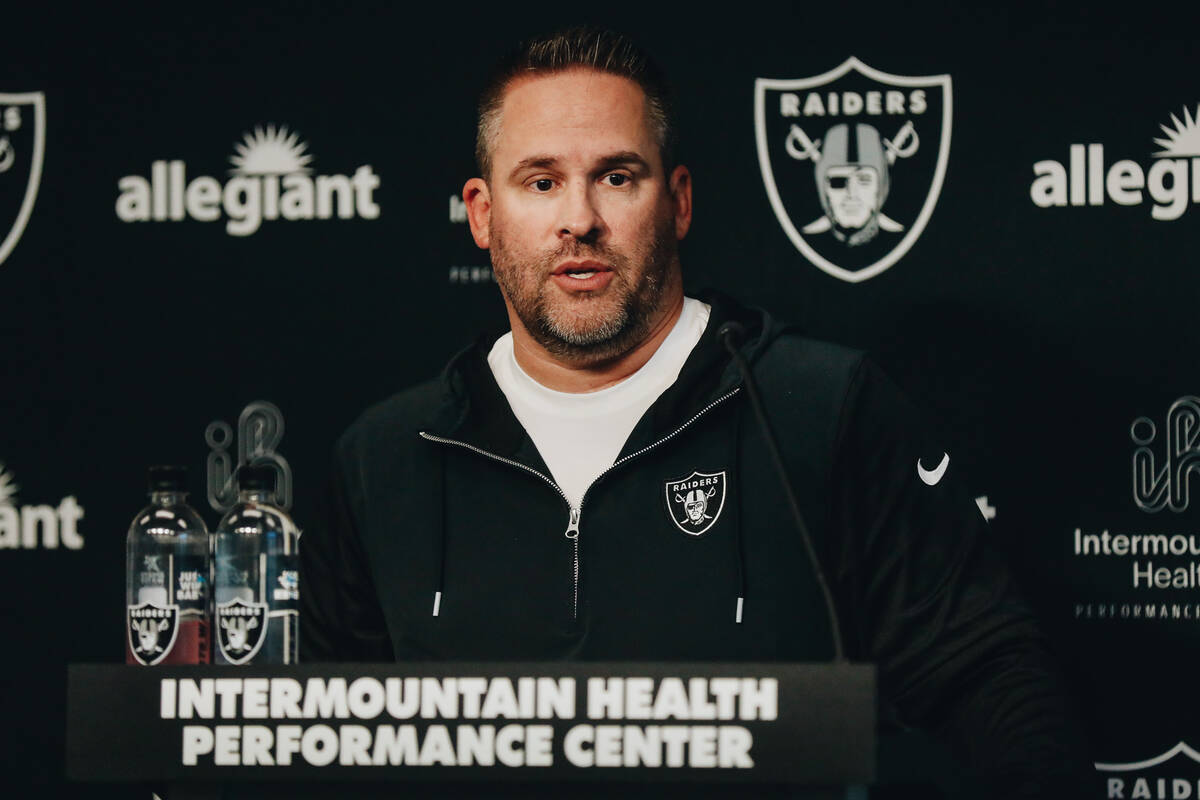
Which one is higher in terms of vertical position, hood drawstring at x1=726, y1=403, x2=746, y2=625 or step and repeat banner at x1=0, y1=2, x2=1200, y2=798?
step and repeat banner at x1=0, y1=2, x2=1200, y2=798

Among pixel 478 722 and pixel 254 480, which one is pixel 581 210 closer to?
pixel 254 480

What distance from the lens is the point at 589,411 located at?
6.37 ft

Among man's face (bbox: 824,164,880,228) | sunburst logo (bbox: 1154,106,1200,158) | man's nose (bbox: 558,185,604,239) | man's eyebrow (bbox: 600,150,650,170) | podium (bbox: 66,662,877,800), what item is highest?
sunburst logo (bbox: 1154,106,1200,158)

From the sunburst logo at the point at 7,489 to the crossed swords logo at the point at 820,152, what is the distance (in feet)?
4.90

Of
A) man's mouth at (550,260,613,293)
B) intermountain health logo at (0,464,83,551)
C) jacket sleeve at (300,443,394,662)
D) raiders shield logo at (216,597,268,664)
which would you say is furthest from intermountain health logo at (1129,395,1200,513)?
intermountain health logo at (0,464,83,551)

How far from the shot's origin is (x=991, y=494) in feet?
7.48

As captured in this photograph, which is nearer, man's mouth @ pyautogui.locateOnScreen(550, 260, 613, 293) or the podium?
the podium

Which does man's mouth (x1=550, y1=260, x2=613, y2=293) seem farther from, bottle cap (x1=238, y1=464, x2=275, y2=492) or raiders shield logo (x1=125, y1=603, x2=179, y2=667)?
raiders shield logo (x1=125, y1=603, x2=179, y2=667)

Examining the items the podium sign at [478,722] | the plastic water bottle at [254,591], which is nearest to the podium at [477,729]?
the podium sign at [478,722]

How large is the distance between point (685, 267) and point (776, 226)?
0.57 feet

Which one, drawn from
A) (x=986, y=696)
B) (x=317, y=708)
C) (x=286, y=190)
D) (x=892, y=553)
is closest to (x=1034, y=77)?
(x=892, y=553)

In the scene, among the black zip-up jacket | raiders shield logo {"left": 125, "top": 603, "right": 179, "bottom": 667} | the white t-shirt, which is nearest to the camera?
raiders shield logo {"left": 125, "top": 603, "right": 179, "bottom": 667}

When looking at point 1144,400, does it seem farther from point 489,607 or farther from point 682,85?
point 489,607

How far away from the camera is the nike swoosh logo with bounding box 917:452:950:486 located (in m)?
1.86
